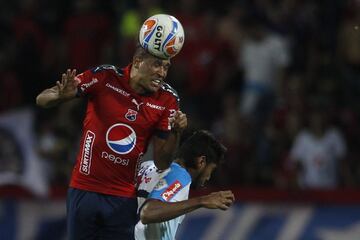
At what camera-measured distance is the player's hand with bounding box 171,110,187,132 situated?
26.8 feet

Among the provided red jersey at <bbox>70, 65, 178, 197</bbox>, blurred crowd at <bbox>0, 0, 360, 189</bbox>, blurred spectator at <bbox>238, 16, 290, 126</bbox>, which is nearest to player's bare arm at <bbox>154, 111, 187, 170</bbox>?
red jersey at <bbox>70, 65, 178, 197</bbox>

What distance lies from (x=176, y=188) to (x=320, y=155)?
5.33 m

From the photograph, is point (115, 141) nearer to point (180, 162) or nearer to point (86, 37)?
point (180, 162)

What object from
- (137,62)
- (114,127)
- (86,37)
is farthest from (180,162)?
(86,37)

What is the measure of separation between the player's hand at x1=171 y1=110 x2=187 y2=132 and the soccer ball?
1.45ft

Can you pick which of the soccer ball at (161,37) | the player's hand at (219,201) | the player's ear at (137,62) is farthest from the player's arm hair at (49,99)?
the player's hand at (219,201)

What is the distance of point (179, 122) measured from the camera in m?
8.16

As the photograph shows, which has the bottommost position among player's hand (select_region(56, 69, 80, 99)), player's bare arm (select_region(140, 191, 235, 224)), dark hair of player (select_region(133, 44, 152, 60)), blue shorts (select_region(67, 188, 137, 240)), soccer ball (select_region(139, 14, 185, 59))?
blue shorts (select_region(67, 188, 137, 240))

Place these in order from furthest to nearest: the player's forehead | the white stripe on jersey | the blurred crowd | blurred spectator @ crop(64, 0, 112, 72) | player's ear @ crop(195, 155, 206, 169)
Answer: blurred spectator @ crop(64, 0, 112, 72)
the blurred crowd
the player's forehead
player's ear @ crop(195, 155, 206, 169)
the white stripe on jersey

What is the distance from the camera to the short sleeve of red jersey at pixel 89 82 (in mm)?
8250

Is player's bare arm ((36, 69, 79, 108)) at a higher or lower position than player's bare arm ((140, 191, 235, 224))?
higher

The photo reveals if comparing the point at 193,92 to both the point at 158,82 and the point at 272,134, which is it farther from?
the point at 158,82

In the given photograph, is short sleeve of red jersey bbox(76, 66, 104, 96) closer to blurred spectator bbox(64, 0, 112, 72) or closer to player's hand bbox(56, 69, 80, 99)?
player's hand bbox(56, 69, 80, 99)

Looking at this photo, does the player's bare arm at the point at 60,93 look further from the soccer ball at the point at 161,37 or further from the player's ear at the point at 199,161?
the player's ear at the point at 199,161
